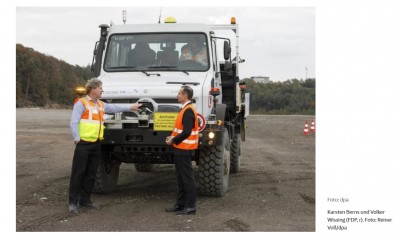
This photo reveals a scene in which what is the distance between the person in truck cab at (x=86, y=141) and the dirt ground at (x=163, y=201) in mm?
263

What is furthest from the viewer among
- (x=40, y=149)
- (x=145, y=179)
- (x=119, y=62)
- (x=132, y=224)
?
(x=40, y=149)

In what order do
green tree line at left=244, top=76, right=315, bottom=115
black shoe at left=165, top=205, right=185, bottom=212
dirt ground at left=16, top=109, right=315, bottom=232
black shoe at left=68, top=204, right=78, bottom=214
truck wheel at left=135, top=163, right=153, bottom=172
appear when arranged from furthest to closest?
green tree line at left=244, top=76, right=315, bottom=115, truck wheel at left=135, top=163, right=153, bottom=172, black shoe at left=165, top=205, right=185, bottom=212, black shoe at left=68, top=204, right=78, bottom=214, dirt ground at left=16, top=109, right=315, bottom=232

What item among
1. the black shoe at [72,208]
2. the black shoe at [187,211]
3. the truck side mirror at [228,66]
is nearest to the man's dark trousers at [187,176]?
the black shoe at [187,211]

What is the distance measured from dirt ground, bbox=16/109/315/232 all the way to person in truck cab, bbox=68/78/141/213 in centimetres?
26

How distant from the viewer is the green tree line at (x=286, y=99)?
2056 inches

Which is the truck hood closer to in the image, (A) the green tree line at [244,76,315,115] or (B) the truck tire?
(B) the truck tire

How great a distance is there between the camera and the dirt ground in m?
6.42

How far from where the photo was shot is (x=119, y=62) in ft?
28.3

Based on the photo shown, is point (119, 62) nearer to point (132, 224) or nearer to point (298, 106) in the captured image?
point (132, 224)

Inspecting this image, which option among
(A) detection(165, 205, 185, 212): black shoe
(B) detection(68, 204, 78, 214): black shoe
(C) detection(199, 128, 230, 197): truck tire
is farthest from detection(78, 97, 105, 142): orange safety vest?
(C) detection(199, 128, 230, 197): truck tire

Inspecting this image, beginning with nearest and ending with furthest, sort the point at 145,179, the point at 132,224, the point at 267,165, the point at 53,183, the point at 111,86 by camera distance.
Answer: the point at 132,224 → the point at 111,86 → the point at 53,183 → the point at 145,179 → the point at 267,165

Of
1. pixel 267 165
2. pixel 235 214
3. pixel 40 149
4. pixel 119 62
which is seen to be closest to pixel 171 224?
pixel 235 214

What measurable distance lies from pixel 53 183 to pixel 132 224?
11.1 ft

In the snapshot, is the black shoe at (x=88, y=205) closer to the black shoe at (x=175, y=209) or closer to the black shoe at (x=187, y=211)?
the black shoe at (x=175, y=209)
